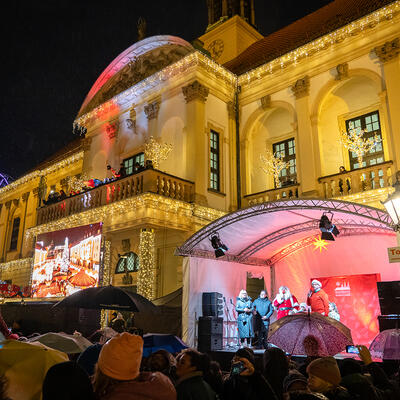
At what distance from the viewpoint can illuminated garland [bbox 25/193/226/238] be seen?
596 inches

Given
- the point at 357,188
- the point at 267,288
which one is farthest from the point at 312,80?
the point at 267,288

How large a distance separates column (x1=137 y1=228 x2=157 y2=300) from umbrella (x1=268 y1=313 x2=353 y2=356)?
887cm

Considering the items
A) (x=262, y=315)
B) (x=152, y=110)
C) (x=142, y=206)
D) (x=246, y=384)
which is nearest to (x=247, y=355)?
(x=246, y=384)

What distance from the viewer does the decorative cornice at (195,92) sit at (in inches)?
678

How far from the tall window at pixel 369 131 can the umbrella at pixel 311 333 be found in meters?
10.0

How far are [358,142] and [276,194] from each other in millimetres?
3628

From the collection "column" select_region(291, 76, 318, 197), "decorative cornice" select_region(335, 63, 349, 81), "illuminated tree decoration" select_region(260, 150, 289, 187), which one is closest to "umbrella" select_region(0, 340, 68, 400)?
"column" select_region(291, 76, 318, 197)

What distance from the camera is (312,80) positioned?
16609 mm

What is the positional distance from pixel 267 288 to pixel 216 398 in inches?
500

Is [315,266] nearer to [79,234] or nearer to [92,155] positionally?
[79,234]

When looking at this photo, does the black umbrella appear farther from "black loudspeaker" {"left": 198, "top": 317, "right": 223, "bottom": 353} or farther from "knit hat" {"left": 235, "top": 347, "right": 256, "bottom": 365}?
"knit hat" {"left": 235, "top": 347, "right": 256, "bottom": 365}

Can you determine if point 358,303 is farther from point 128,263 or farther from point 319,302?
point 128,263

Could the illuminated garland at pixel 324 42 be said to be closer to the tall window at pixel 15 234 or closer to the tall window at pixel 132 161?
the tall window at pixel 132 161

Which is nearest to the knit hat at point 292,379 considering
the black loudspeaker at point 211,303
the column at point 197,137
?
the black loudspeaker at point 211,303
